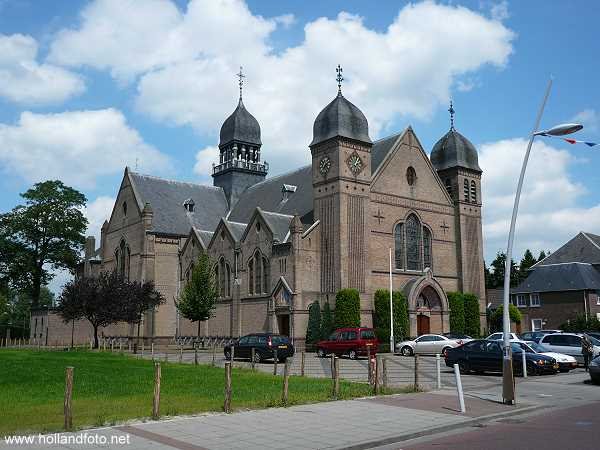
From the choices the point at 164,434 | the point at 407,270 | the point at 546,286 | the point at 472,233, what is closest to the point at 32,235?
the point at 407,270

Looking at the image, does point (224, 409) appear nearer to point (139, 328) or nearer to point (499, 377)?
point (499, 377)

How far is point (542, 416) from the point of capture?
45.4 feet

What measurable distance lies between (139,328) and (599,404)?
4043 cm

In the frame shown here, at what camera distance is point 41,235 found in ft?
198

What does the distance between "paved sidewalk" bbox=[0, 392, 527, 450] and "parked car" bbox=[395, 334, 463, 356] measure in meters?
19.2

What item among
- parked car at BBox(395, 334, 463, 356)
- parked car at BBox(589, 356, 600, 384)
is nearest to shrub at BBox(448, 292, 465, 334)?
parked car at BBox(395, 334, 463, 356)

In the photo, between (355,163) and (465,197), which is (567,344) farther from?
(465,197)

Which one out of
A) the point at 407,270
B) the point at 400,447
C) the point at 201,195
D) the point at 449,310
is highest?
the point at 201,195

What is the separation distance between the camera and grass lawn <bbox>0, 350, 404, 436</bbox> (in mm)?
12055

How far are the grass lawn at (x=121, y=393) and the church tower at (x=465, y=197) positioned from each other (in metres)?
27.8

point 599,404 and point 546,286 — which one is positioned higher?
point 546,286

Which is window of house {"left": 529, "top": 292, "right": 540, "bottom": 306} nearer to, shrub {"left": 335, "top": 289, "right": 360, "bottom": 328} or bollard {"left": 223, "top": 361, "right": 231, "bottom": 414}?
shrub {"left": 335, "top": 289, "right": 360, "bottom": 328}

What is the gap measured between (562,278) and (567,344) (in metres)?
29.4

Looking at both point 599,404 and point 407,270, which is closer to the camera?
point 599,404
